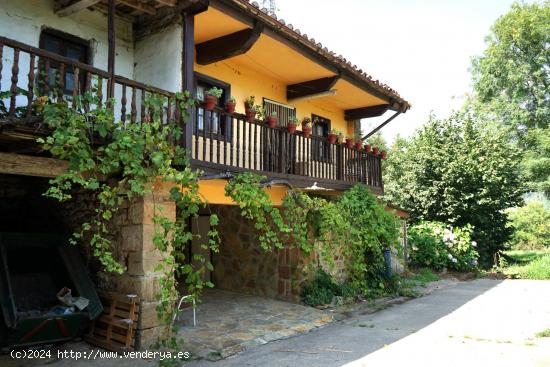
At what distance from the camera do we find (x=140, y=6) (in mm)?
6168

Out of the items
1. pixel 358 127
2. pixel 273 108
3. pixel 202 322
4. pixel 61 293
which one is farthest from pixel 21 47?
pixel 358 127

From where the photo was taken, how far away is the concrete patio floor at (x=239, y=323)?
5.98 metres

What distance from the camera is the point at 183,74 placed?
613cm

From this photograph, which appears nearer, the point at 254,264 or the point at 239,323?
the point at 239,323

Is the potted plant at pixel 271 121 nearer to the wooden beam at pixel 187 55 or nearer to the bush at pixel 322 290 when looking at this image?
the wooden beam at pixel 187 55

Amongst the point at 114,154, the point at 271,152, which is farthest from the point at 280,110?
the point at 114,154

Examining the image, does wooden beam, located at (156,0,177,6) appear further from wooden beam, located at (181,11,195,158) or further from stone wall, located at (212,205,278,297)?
stone wall, located at (212,205,278,297)

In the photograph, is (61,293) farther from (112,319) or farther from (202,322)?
(202,322)

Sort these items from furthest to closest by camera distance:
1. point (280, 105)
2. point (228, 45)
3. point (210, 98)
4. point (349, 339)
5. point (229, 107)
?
point (280, 105) < point (228, 45) < point (229, 107) < point (349, 339) < point (210, 98)

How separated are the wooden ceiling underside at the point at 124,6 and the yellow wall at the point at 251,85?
5.18 feet

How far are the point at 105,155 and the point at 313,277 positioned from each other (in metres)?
5.44

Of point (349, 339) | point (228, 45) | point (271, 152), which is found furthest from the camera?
point (271, 152)

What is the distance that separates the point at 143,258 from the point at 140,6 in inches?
141

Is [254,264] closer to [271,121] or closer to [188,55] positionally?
[271,121]
